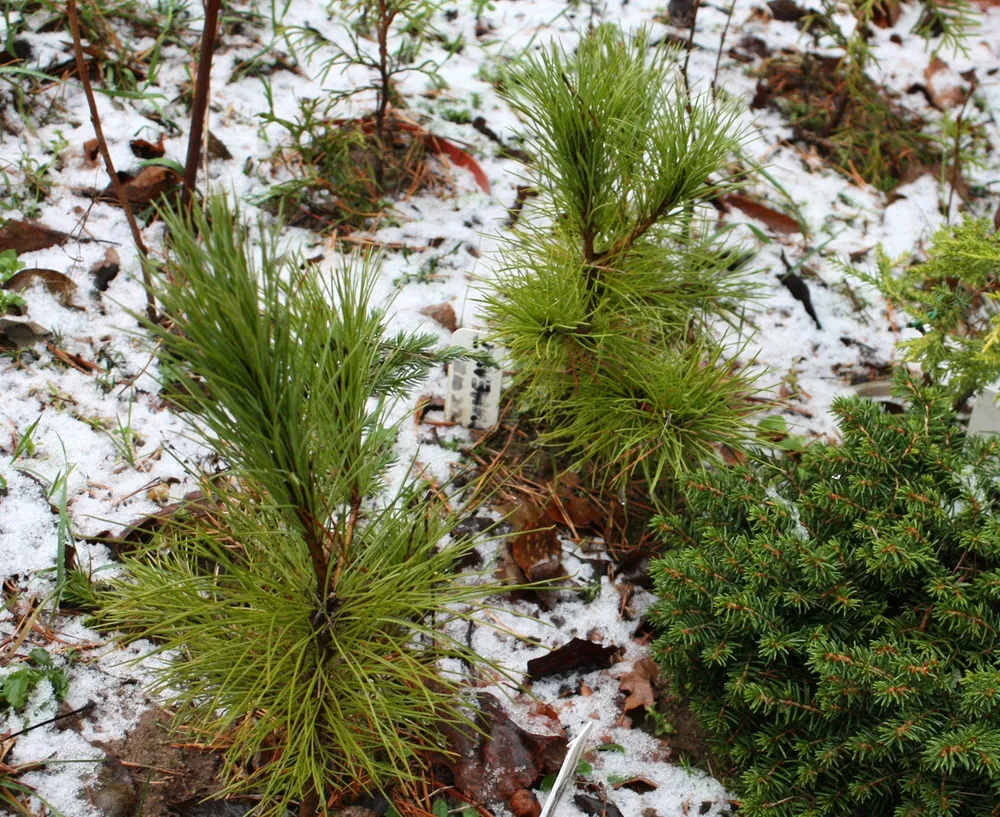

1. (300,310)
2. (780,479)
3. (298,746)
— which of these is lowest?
(298,746)

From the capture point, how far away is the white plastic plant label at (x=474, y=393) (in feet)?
7.91

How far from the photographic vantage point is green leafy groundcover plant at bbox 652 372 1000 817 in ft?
5.31

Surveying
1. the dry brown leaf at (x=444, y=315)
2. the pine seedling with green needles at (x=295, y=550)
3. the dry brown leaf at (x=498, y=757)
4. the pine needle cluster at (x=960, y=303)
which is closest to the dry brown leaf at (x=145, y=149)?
the dry brown leaf at (x=444, y=315)

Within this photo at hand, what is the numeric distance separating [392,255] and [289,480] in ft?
5.52

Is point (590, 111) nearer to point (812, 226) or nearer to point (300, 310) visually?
point (300, 310)

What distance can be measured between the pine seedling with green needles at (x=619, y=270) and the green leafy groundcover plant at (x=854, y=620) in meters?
0.24

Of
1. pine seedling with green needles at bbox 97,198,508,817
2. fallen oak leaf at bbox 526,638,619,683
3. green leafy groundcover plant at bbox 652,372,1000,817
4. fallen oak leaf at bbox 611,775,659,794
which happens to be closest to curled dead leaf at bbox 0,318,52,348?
pine seedling with green needles at bbox 97,198,508,817

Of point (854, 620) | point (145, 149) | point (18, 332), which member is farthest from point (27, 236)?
point (854, 620)

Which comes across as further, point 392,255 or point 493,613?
point 392,255

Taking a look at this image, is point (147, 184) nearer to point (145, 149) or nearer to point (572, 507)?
point (145, 149)

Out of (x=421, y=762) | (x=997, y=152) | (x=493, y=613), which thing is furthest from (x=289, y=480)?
(x=997, y=152)

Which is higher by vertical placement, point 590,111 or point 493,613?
point 590,111

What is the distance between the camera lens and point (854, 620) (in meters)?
1.82

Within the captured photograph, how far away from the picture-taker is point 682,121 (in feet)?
6.49
